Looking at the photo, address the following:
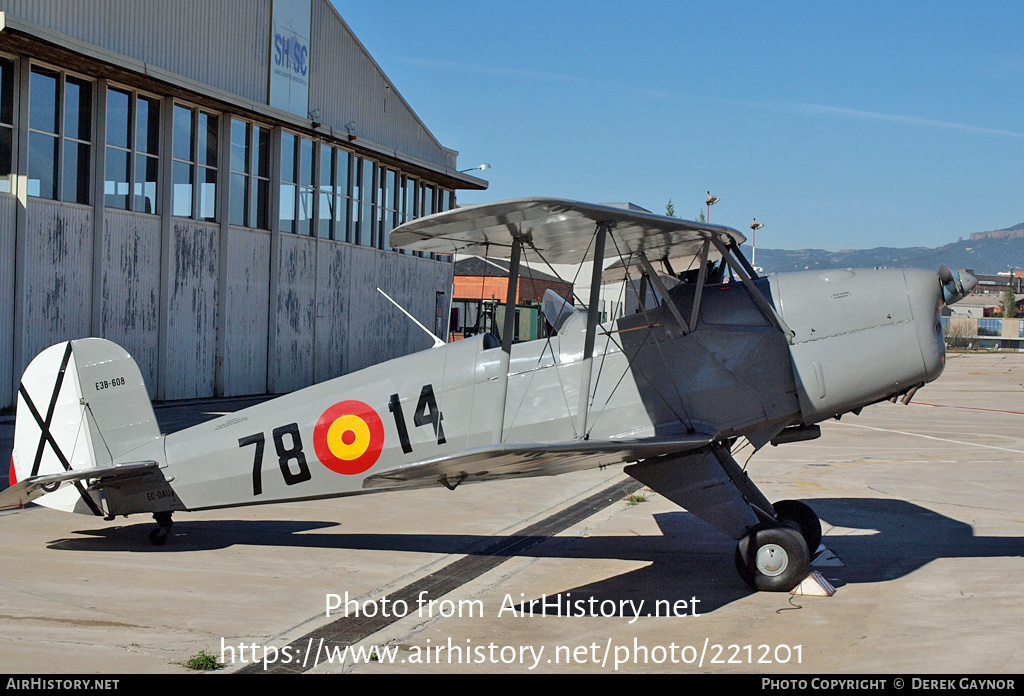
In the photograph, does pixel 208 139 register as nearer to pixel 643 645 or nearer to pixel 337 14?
pixel 337 14

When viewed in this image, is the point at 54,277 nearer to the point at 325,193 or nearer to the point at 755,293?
the point at 325,193

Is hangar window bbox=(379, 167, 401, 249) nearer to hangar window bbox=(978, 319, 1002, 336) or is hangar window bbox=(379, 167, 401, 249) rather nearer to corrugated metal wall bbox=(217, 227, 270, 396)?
corrugated metal wall bbox=(217, 227, 270, 396)

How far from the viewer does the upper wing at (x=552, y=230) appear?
5.93 meters

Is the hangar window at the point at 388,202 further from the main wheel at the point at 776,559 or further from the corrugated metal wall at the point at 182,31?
the main wheel at the point at 776,559

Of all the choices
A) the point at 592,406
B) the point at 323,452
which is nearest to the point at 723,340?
the point at 592,406

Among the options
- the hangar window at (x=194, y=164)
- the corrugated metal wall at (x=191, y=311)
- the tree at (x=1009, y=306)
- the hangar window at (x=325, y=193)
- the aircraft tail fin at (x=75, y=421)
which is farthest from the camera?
the tree at (x=1009, y=306)

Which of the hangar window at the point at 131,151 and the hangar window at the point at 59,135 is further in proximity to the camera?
the hangar window at the point at 131,151

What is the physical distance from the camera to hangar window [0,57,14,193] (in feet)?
55.1

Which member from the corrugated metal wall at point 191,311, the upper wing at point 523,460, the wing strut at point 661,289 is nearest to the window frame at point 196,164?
the corrugated metal wall at point 191,311

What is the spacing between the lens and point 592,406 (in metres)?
7.15

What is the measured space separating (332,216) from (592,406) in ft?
70.0

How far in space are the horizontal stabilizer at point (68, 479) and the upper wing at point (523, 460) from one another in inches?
95.5

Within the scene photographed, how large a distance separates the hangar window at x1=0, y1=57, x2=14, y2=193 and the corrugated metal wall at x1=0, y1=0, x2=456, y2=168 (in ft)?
3.78

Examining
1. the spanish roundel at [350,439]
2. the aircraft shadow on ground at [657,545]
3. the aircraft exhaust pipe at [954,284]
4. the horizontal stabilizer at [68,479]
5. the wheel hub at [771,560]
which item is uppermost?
the aircraft exhaust pipe at [954,284]
